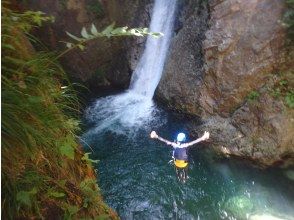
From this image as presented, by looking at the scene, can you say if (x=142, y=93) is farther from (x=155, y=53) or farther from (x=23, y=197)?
(x=23, y=197)

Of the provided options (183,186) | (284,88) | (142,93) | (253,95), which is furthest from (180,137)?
(142,93)

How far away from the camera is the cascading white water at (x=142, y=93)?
11727 mm

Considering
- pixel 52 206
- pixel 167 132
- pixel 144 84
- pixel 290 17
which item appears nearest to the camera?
pixel 52 206

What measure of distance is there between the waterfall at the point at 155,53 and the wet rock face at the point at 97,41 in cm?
40

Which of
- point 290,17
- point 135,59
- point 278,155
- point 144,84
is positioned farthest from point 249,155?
point 135,59

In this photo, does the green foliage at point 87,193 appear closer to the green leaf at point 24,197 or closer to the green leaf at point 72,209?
the green leaf at point 72,209

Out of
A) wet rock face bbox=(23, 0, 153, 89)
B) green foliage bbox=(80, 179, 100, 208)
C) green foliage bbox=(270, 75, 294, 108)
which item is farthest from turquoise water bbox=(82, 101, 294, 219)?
green foliage bbox=(80, 179, 100, 208)

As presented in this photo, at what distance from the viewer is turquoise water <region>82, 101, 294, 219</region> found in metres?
8.13

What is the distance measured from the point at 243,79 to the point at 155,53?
4.48 m

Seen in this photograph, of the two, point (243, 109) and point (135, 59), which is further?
point (135, 59)

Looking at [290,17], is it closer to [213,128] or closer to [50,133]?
[213,128]

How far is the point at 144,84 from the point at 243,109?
460 centimetres

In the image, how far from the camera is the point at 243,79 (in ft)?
32.2

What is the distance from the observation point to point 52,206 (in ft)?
8.36
